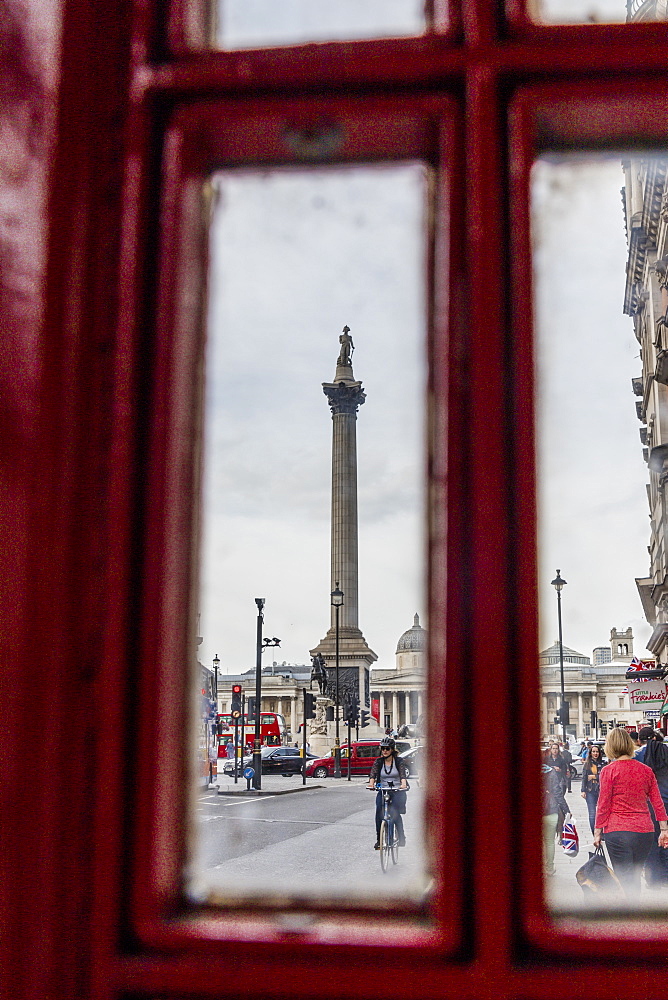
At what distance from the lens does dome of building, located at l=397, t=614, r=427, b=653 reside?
3.34 ft

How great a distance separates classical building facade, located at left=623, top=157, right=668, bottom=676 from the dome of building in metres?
0.32

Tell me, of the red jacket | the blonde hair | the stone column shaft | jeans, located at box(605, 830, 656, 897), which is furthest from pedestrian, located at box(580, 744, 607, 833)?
the stone column shaft

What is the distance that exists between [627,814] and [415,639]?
236 centimetres

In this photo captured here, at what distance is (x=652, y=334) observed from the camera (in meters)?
14.6

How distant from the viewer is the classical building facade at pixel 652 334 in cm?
136

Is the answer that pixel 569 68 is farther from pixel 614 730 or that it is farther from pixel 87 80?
pixel 614 730

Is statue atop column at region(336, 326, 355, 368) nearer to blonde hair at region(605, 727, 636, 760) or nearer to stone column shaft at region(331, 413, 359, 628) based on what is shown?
stone column shaft at region(331, 413, 359, 628)

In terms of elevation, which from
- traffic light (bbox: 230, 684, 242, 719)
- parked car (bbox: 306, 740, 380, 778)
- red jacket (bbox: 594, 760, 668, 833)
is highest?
traffic light (bbox: 230, 684, 242, 719)

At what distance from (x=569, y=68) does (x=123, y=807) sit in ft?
3.10

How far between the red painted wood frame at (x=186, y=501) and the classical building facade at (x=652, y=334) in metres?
0.27

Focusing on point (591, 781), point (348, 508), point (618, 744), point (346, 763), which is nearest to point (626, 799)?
point (618, 744)

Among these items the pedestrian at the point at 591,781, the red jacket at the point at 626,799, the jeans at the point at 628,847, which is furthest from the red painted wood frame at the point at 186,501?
the pedestrian at the point at 591,781

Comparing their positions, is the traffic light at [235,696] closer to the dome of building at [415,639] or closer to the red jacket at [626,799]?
the dome of building at [415,639]

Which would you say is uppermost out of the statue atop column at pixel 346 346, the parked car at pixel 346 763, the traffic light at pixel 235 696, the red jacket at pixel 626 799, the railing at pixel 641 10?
the railing at pixel 641 10
